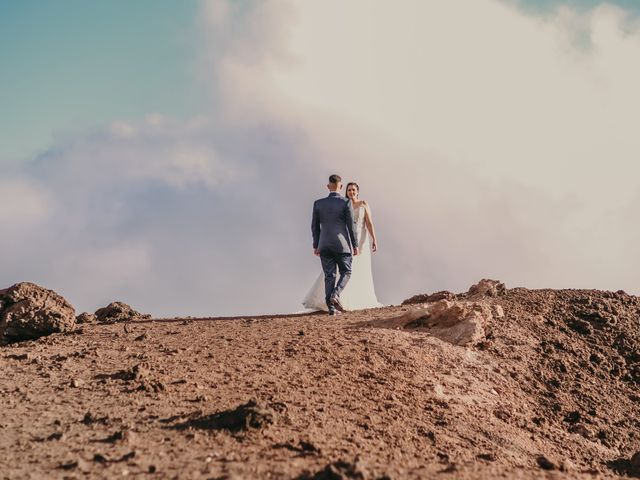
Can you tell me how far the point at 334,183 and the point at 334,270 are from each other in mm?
1672

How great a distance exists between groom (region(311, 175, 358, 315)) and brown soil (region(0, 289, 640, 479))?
880mm

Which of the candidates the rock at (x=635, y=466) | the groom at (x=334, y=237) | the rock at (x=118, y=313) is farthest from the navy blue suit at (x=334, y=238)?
the rock at (x=635, y=466)

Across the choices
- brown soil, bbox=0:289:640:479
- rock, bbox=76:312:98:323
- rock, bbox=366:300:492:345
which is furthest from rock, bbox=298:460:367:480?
rock, bbox=76:312:98:323

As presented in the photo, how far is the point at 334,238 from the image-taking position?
38.7 feet

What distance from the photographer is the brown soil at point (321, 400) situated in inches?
209

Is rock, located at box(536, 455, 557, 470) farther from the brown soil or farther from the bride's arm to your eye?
the bride's arm

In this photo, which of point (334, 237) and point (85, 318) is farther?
point (85, 318)

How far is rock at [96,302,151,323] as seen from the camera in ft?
40.8

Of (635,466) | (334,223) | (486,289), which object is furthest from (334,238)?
(635,466)

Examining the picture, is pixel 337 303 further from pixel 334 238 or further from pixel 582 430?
pixel 582 430

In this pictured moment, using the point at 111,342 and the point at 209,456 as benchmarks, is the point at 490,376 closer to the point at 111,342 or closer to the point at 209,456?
the point at 209,456

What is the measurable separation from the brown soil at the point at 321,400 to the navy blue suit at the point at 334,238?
0.93 meters

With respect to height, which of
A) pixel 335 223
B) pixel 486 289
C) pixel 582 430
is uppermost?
pixel 335 223

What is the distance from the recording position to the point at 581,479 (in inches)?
215
